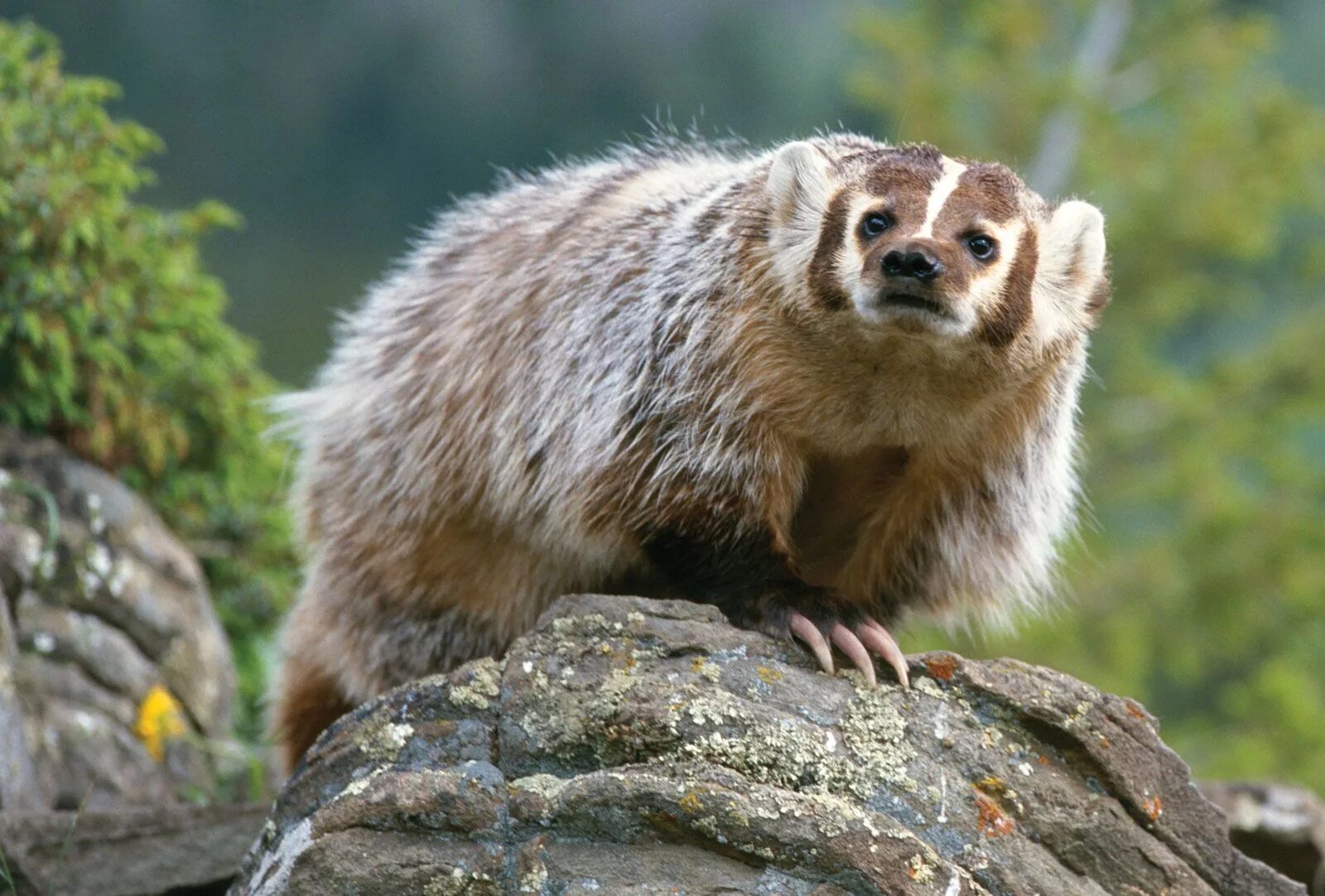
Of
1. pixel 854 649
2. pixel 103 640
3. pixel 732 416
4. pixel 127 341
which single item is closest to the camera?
pixel 854 649

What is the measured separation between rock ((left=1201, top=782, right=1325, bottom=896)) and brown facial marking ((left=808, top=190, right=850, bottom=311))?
1.73 meters

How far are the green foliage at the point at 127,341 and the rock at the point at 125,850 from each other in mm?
1440

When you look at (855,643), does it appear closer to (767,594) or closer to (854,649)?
(854,649)

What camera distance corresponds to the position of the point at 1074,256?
10.2 feet

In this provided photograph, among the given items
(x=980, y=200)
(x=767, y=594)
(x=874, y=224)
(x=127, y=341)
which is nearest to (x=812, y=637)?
(x=767, y=594)

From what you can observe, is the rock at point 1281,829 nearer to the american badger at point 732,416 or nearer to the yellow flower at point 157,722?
the american badger at point 732,416

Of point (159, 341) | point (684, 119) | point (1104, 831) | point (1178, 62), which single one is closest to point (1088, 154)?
point (1178, 62)

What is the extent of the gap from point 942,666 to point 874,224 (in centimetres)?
83

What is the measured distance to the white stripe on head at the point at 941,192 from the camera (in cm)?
280

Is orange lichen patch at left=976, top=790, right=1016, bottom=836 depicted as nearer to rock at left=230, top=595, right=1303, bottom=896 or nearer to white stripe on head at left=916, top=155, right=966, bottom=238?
rock at left=230, top=595, right=1303, bottom=896

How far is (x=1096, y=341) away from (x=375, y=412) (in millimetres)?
8350

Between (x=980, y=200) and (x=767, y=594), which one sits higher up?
(x=980, y=200)

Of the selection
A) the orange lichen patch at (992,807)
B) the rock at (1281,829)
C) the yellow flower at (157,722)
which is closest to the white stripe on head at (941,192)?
the orange lichen patch at (992,807)

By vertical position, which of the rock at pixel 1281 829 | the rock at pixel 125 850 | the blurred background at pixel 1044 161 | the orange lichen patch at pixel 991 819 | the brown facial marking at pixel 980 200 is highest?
the blurred background at pixel 1044 161
